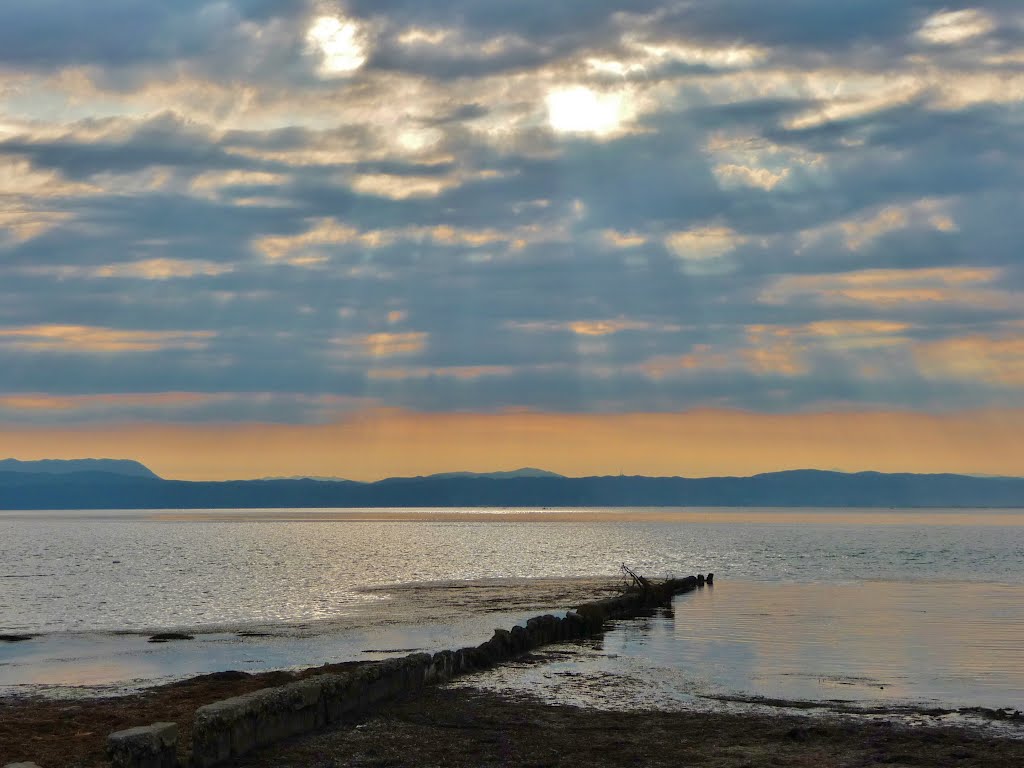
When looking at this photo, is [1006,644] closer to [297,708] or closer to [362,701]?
[362,701]

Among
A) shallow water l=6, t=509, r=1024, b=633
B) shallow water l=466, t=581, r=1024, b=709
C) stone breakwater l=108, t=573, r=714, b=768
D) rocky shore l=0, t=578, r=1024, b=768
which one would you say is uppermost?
stone breakwater l=108, t=573, r=714, b=768

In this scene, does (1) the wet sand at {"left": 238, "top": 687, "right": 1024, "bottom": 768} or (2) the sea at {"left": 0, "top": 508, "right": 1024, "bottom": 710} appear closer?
(1) the wet sand at {"left": 238, "top": 687, "right": 1024, "bottom": 768}

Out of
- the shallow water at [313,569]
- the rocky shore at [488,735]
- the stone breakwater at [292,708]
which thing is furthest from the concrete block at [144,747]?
the shallow water at [313,569]

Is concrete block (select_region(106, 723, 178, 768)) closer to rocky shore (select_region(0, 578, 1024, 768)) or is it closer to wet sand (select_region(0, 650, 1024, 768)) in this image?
rocky shore (select_region(0, 578, 1024, 768))

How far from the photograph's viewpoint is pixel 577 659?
1251 inches

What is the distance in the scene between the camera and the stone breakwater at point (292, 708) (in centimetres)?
1595

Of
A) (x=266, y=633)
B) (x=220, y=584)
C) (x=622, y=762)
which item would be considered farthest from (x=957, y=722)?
(x=220, y=584)

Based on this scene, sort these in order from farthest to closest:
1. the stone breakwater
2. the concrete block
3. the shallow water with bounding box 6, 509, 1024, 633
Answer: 1. the shallow water with bounding box 6, 509, 1024, 633
2. the stone breakwater
3. the concrete block

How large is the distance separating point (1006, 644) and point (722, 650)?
955 centimetres

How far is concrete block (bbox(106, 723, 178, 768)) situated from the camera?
15594 mm

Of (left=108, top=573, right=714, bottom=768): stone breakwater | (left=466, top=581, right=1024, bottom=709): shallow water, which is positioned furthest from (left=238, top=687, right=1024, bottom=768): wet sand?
(left=466, top=581, right=1024, bottom=709): shallow water

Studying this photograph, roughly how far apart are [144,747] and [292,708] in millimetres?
4138

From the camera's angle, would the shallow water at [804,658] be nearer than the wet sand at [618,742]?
No

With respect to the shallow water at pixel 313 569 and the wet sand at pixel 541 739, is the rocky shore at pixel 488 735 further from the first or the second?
the shallow water at pixel 313 569
